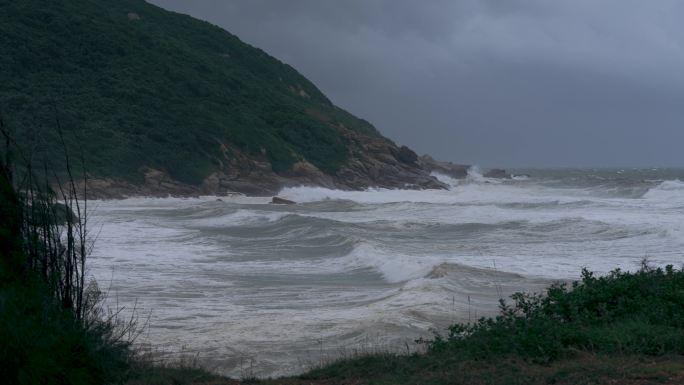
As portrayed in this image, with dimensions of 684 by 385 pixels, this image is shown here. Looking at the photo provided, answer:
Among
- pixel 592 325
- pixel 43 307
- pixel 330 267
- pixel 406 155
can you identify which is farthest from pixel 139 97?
pixel 43 307

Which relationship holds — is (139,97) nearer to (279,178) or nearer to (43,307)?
(279,178)

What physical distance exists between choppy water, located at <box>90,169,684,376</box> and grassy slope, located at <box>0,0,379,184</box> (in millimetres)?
13701

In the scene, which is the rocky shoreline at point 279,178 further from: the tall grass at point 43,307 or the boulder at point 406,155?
the tall grass at point 43,307

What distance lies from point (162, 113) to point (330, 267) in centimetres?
4097

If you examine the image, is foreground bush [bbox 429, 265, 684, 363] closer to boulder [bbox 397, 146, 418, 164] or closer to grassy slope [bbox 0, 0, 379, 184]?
grassy slope [bbox 0, 0, 379, 184]

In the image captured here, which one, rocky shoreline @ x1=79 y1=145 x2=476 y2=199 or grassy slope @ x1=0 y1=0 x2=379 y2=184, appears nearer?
rocky shoreline @ x1=79 y1=145 x2=476 y2=199

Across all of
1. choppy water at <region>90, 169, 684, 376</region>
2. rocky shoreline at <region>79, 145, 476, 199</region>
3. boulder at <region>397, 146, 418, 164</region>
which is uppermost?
boulder at <region>397, 146, 418, 164</region>

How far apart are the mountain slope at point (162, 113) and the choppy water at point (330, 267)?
508 inches

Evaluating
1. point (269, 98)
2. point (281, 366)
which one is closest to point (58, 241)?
point (281, 366)

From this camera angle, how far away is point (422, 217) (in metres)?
35.8

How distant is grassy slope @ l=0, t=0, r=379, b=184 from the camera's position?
51.3 m

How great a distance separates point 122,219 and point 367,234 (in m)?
9.58

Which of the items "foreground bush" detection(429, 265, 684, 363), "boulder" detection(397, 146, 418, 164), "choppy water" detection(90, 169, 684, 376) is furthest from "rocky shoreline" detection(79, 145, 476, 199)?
"foreground bush" detection(429, 265, 684, 363)

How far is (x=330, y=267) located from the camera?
19703mm
